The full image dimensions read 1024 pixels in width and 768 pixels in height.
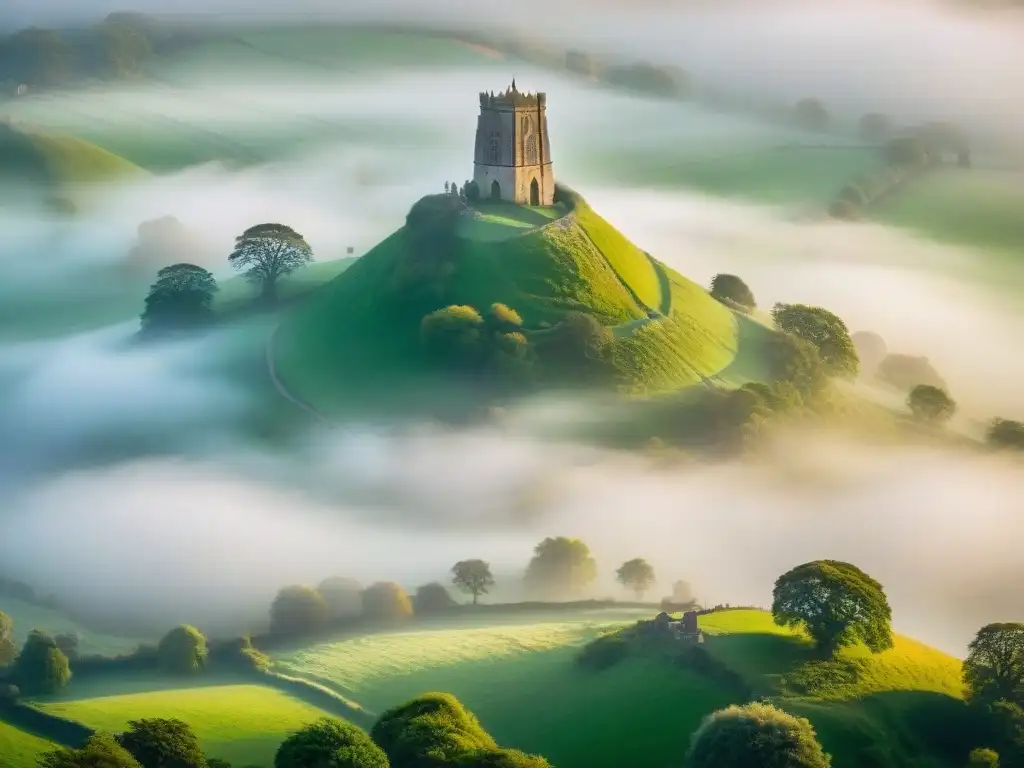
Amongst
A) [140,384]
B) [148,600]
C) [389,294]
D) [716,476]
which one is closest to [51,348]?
[140,384]

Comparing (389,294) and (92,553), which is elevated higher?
(389,294)

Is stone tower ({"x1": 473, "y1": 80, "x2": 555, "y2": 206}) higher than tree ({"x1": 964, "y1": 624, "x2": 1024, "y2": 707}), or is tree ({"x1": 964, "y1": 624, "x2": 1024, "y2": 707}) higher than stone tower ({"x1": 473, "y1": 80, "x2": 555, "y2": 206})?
stone tower ({"x1": 473, "y1": 80, "x2": 555, "y2": 206})

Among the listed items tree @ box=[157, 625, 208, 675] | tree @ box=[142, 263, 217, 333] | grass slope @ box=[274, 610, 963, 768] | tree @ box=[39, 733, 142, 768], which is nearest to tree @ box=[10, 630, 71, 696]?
tree @ box=[157, 625, 208, 675]

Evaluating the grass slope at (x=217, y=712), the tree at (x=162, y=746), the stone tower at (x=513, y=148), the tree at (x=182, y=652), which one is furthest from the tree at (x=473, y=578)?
the stone tower at (x=513, y=148)

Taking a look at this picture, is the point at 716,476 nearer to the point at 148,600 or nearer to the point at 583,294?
the point at 583,294

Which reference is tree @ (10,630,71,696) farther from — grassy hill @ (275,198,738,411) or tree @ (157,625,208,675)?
grassy hill @ (275,198,738,411)

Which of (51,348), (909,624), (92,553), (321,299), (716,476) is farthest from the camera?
(51,348)
